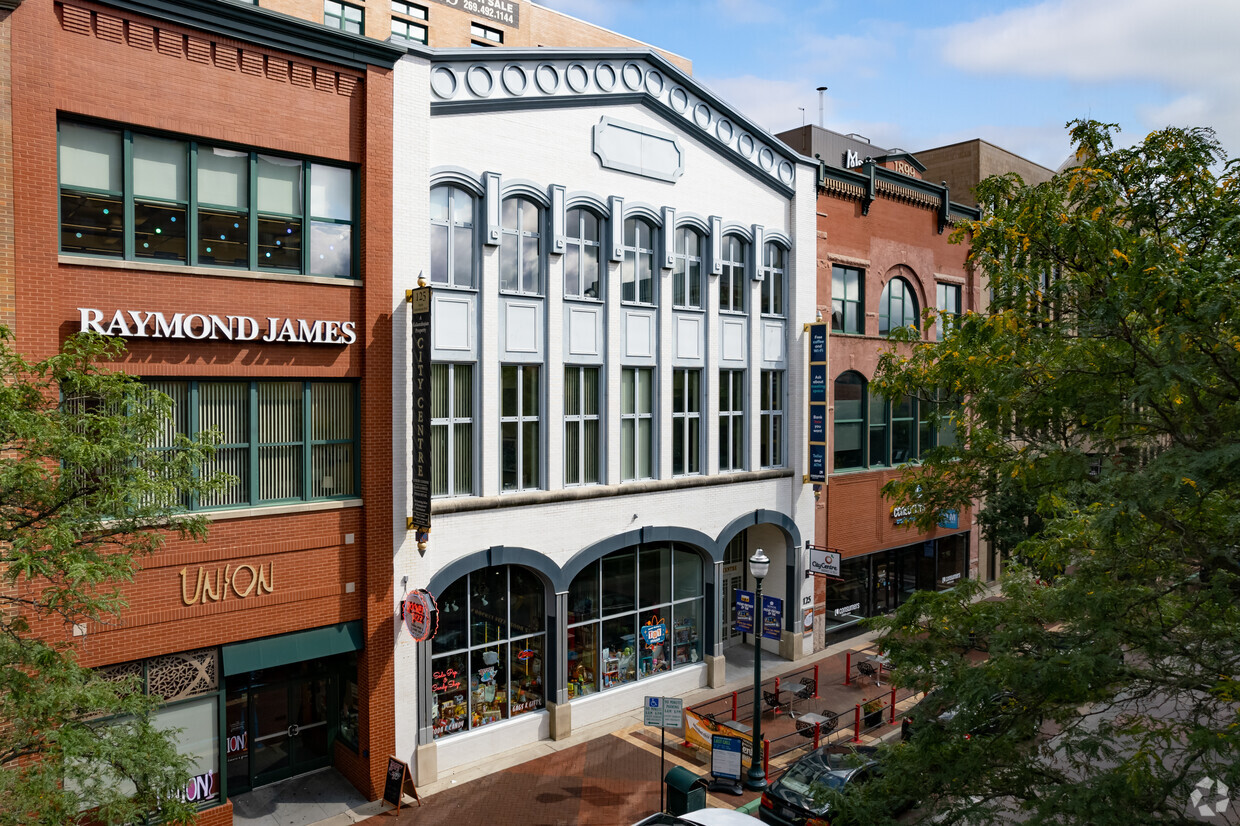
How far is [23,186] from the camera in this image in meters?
13.0

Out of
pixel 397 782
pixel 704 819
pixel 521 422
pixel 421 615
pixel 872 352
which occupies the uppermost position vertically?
pixel 872 352

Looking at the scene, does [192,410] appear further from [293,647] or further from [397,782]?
[397,782]

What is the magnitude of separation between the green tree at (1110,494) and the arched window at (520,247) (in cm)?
1185

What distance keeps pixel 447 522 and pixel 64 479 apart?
9306mm

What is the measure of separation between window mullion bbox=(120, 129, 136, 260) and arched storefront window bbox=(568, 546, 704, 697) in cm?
1178

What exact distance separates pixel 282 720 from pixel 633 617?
8661 millimetres

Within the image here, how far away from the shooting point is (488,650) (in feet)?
61.5

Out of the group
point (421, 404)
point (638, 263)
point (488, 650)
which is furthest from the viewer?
point (638, 263)

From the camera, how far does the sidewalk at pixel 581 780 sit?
51.8 feet

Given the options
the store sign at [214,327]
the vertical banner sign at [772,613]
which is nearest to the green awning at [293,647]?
the store sign at [214,327]

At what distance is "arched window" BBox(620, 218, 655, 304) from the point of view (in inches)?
838

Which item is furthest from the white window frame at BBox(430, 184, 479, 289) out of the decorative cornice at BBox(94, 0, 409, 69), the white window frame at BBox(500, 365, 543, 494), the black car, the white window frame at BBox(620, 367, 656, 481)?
the black car

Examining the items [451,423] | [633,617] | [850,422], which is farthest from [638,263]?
[850,422]

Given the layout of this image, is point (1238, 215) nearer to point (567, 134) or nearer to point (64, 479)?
point (64, 479)
